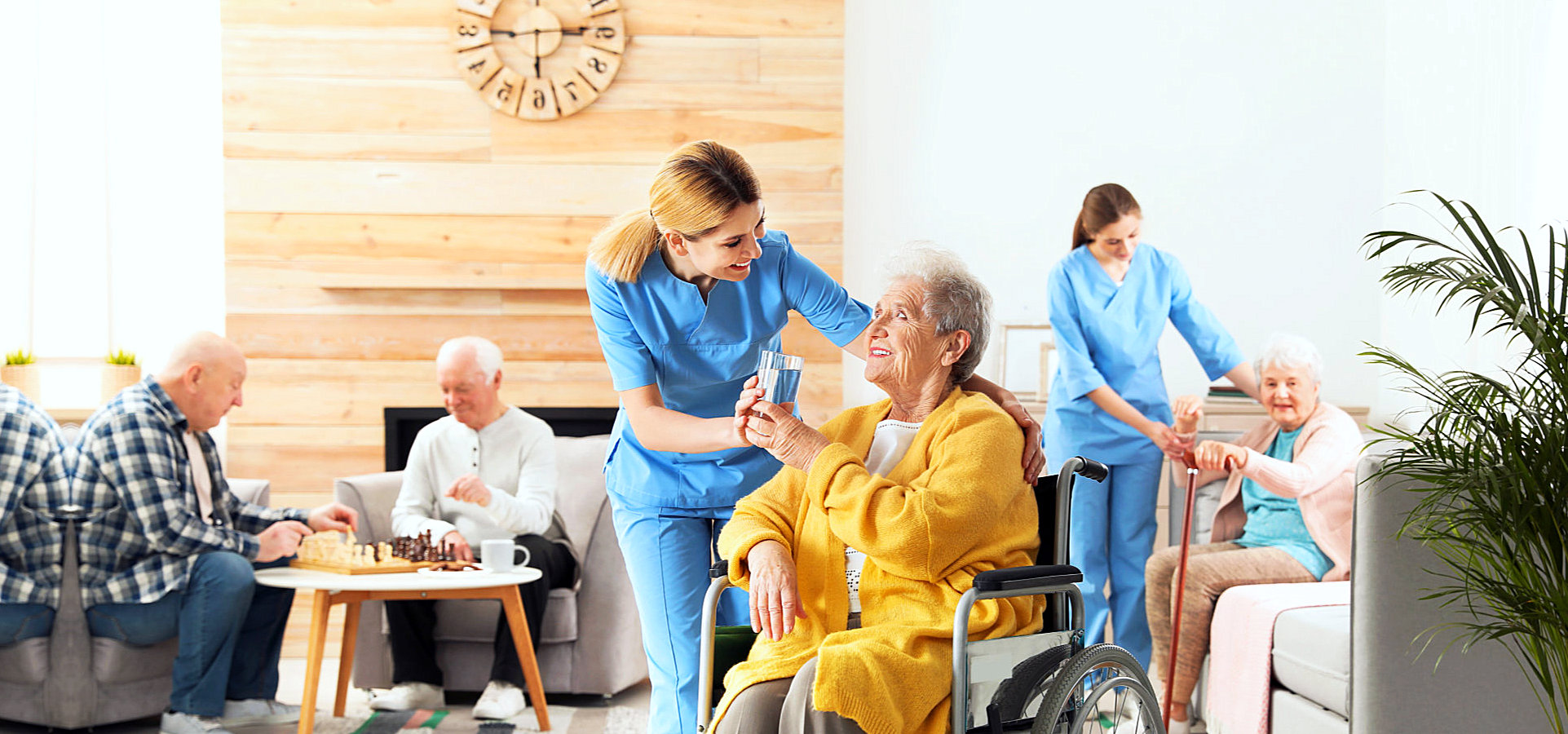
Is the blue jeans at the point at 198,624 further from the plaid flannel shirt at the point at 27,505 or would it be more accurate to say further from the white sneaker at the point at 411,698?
the white sneaker at the point at 411,698

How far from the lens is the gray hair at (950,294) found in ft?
5.83

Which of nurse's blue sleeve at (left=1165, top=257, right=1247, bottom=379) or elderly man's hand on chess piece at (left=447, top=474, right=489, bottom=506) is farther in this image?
nurse's blue sleeve at (left=1165, top=257, right=1247, bottom=379)

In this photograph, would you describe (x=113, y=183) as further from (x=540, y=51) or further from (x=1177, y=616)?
(x=1177, y=616)

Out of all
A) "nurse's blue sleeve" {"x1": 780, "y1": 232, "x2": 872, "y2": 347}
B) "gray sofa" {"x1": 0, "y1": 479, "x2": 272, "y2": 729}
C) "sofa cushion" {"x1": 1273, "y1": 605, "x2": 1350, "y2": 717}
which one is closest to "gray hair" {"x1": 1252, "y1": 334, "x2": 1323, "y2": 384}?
"sofa cushion" {"x1": 1273, "y1": 605, "x2": 1350, "y2": 717}

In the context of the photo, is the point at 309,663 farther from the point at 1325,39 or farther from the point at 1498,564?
the point at 1325,39

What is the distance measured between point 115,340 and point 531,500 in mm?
2020

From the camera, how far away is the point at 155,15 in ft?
13.8

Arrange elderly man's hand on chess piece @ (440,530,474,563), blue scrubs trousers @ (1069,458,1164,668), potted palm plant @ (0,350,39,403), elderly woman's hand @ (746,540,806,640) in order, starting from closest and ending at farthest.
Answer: elderly woman's hand @ (746,540,806,640) → elderly man's hand on chess piece @ (440,530,474,563) → blue scrubs trousers @ (1069,458,1164,668) → potted palm plant @ (0,350,39,403)

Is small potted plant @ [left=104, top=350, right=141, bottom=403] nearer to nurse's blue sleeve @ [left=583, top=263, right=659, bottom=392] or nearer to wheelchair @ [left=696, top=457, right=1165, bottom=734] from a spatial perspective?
nurse's blue sleeve @ [left=583, top=263, right=659, bottom=392]

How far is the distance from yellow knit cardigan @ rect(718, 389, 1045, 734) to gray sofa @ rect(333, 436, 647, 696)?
5.11 ft

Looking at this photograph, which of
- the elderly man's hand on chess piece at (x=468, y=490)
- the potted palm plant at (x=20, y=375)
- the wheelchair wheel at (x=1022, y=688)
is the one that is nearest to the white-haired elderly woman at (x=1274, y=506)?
the wheelchair wheel at (x=1022, y=688)

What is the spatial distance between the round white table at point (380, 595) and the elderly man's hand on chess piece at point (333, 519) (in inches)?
5.6

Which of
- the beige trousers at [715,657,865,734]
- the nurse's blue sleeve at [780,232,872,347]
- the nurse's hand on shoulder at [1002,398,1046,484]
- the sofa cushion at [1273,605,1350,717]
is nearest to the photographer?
the beige trousers at [715,657,865,734]

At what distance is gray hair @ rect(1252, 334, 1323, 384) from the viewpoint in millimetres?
2869
